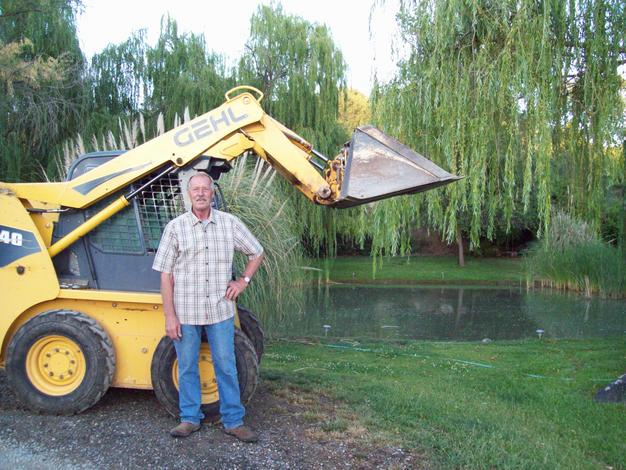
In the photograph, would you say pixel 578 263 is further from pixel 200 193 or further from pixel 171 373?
pixel 200 193

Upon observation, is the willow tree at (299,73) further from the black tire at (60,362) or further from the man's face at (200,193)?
the man's face at (200,193)

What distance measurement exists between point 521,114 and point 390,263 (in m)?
22.0

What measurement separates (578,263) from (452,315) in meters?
5.75

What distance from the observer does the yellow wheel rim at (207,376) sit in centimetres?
483

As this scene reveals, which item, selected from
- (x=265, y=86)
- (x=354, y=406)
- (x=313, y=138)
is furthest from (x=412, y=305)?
(x=354, y=406)

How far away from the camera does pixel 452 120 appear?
7398 mm

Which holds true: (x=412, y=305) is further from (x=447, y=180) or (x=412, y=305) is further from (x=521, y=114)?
(x=447, y=180)

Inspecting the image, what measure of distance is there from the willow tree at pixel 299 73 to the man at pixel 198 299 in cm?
1416

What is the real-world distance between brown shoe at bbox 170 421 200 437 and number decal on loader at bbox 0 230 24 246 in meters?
1.98

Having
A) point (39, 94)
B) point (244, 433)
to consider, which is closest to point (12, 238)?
point (244, 433)

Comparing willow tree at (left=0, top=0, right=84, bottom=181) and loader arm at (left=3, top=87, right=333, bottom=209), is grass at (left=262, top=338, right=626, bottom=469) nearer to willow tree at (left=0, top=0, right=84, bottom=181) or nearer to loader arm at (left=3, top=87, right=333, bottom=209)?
loader arm at (left=3, top=87, right=333, bottom=209)

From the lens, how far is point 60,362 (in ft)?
16.2

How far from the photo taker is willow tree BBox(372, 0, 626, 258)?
22.7ft

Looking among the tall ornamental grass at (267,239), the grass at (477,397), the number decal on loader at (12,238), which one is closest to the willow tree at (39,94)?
the tall ornamental grass at (267,239)
